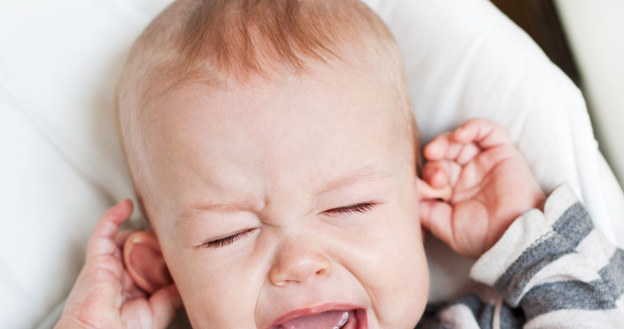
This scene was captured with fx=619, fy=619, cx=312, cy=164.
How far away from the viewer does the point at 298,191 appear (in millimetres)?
832

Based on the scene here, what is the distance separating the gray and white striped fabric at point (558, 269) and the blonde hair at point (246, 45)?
0.24m

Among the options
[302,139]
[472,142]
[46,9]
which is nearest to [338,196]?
[302,139]

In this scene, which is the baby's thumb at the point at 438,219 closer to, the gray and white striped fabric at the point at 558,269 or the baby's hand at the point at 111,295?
the gray and white striped fabric at the point at 558,269

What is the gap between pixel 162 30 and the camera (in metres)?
0.98

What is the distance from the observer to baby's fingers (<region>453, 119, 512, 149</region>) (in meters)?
1.05

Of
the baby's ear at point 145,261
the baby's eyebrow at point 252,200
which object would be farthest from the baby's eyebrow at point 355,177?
the baby's ear at point 145,261

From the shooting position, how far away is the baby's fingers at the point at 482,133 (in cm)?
105

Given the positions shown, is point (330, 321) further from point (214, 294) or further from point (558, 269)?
point (558, 269)

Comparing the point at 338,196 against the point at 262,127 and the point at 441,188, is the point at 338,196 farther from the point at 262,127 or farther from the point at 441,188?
the point at 441,188

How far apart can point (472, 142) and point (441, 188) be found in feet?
0.36

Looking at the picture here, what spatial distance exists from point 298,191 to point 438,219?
339 mm

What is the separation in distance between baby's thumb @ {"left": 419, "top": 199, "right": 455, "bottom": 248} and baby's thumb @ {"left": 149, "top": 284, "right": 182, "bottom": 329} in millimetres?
452

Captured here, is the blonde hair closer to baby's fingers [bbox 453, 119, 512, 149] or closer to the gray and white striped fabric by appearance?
baby's fingers [bbox 453, 119, 512, 149]

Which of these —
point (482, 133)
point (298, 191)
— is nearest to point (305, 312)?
point (298, 191)
